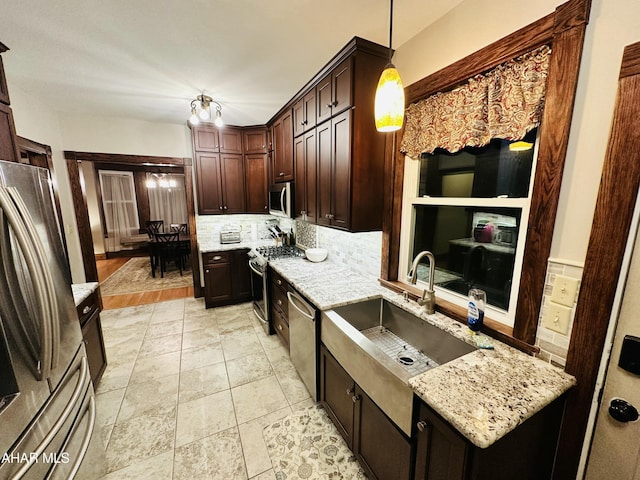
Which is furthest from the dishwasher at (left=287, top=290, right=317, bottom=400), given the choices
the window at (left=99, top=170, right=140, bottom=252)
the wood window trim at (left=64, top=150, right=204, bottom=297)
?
the window at (left=99, top=170, right=140, bottom=252)

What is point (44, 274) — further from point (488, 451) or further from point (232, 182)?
point (232, 182)

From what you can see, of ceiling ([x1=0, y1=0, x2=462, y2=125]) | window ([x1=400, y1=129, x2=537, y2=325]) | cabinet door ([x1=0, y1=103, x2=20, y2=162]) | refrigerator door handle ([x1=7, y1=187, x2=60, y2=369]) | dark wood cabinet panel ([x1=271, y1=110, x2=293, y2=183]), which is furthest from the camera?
dark wood cabinet panel ([x1=271, y1=110, x2=293, y2=183])

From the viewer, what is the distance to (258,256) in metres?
3.12

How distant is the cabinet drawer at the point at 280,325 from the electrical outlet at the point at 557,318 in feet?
6.40

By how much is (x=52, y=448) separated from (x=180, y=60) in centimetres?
243

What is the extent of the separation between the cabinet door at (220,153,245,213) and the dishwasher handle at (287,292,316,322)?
2.29 meters

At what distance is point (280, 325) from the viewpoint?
2709mm

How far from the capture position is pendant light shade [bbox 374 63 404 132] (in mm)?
1130

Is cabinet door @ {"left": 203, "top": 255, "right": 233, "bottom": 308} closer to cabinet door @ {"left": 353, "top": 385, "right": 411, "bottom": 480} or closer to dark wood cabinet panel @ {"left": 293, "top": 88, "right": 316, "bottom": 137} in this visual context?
dark wood cabinet panel @ {"left": 293, "top": 88, "right": 316, "bottom": 137}

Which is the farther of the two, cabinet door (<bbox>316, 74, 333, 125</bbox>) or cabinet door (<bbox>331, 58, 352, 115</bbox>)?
cabinet door (<bbox>316, 74, 333, 125</bbox>)

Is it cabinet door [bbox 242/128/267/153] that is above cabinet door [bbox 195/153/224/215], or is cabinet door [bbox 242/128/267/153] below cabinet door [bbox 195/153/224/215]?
above

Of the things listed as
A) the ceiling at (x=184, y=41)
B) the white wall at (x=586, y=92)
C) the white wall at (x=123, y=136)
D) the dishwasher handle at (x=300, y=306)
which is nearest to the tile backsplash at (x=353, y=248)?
the dishwasher handle at (x=300, y=306)

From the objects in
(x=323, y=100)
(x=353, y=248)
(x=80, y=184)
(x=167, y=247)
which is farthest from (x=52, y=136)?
(x=353, y=248)

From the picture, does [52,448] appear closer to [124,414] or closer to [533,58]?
[124,414]
